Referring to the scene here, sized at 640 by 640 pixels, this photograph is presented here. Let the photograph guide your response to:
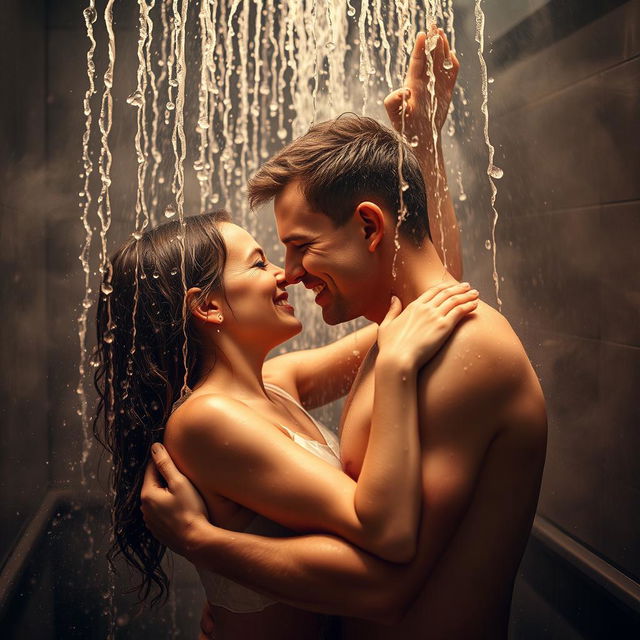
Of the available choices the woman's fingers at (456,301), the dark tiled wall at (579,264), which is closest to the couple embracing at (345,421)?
the woman's fingers at (456,301)

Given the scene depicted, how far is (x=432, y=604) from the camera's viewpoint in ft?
3.66

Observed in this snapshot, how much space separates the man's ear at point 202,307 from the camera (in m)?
1.27

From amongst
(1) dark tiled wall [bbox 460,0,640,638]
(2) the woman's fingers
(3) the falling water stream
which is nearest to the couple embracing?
(2) the woman's fingers

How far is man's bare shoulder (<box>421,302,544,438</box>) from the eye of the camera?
105 cm

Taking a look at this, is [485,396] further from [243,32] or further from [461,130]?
[243,32]

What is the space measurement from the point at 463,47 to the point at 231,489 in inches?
71.3

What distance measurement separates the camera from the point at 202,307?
4.19 feet

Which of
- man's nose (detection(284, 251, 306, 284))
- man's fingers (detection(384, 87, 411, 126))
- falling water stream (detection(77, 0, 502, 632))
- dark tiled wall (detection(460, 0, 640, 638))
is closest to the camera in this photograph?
man's nose (detection(284, 251, 306, 284))

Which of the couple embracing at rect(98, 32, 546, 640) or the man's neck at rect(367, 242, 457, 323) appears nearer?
the couple embracing at rect(98, 32, 546, 640)

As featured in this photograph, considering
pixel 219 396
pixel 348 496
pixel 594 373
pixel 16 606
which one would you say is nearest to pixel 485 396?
pixel 348 496

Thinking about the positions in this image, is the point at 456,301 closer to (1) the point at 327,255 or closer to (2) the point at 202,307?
(1) the point at 327,255

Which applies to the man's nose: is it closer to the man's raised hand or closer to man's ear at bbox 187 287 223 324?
man's ear at bbox 187 287 223 324

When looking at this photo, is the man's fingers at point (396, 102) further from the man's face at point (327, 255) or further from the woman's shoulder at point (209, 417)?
the woman's shoulder at point (209, 417)

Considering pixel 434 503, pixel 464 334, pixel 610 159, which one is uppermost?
pixel 610 159
